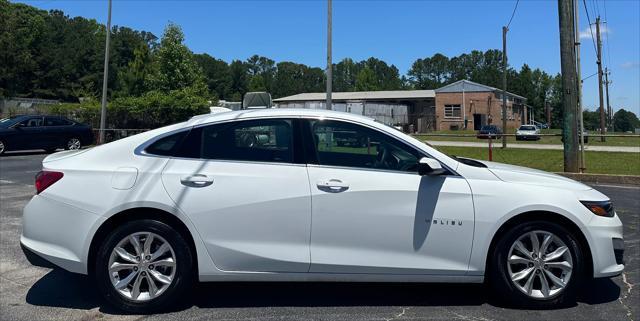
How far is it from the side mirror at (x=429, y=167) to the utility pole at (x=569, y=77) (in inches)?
432

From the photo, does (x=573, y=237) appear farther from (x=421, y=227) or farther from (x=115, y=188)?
(x=115, y=188)

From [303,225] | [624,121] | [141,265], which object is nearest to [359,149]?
[303,225]

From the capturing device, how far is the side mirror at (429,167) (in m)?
4.03

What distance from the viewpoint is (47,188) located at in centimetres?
409

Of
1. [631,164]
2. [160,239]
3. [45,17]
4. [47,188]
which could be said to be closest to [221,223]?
[160,239]

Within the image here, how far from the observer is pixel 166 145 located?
4.23 m

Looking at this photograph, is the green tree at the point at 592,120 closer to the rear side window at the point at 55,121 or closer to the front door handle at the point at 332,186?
the rear side window at the point at 55,121

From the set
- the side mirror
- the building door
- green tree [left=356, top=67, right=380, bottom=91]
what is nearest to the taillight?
the side mirror

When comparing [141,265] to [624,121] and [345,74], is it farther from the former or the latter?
[624,121]

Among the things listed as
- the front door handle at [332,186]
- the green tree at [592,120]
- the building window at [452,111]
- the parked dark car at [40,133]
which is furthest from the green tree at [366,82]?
the front door handle at [332,186]

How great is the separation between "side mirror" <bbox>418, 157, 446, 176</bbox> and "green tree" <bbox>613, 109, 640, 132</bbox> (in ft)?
483

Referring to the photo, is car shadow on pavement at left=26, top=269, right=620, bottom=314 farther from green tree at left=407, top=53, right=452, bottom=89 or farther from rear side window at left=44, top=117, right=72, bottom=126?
green tree at left=407, top=53, right=452, bottom=89

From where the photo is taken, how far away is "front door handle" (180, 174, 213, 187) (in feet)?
13.2

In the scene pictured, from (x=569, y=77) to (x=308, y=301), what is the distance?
11.8 m
